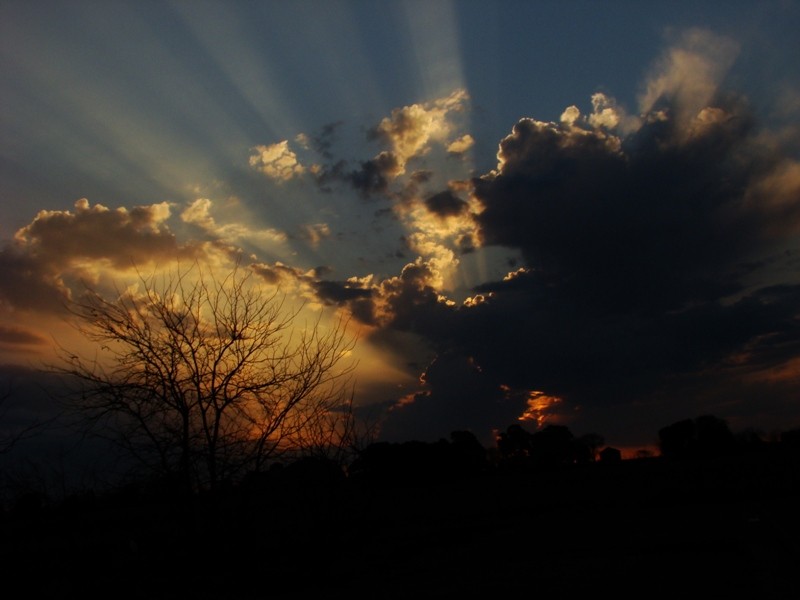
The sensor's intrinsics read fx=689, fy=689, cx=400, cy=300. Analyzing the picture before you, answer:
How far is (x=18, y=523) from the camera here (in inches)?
704

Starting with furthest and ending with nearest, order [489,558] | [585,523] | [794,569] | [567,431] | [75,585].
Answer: [567,431], [585,523], [489,558], [75,585], [794,569]

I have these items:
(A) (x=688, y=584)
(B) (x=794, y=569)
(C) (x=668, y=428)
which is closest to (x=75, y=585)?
(A) (x=688, y=584)

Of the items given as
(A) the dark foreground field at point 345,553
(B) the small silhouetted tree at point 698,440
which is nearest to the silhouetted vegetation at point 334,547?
(A) the dark foreground field at point 345,553

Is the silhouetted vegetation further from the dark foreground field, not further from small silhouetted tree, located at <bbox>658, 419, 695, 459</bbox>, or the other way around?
small silhouetted tree, located at <bbox>658, 419, 695, 459</bbox>

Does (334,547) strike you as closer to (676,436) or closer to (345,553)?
(345,553)

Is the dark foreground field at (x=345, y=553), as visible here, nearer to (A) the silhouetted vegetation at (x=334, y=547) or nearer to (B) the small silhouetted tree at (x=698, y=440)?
(A) the silhouetted vegetation at (x=334, y=547)

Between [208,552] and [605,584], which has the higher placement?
[208,552]

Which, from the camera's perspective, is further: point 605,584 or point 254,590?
point 254,590

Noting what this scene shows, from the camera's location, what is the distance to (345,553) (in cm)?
2194

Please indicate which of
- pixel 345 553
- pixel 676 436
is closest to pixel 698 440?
pixel 676 436

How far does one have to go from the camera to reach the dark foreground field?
45.1 feet

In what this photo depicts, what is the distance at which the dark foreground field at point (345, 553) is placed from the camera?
45.1 feet

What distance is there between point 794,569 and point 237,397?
13.2 meters

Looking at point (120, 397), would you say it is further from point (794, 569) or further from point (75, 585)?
point (794, 569)
